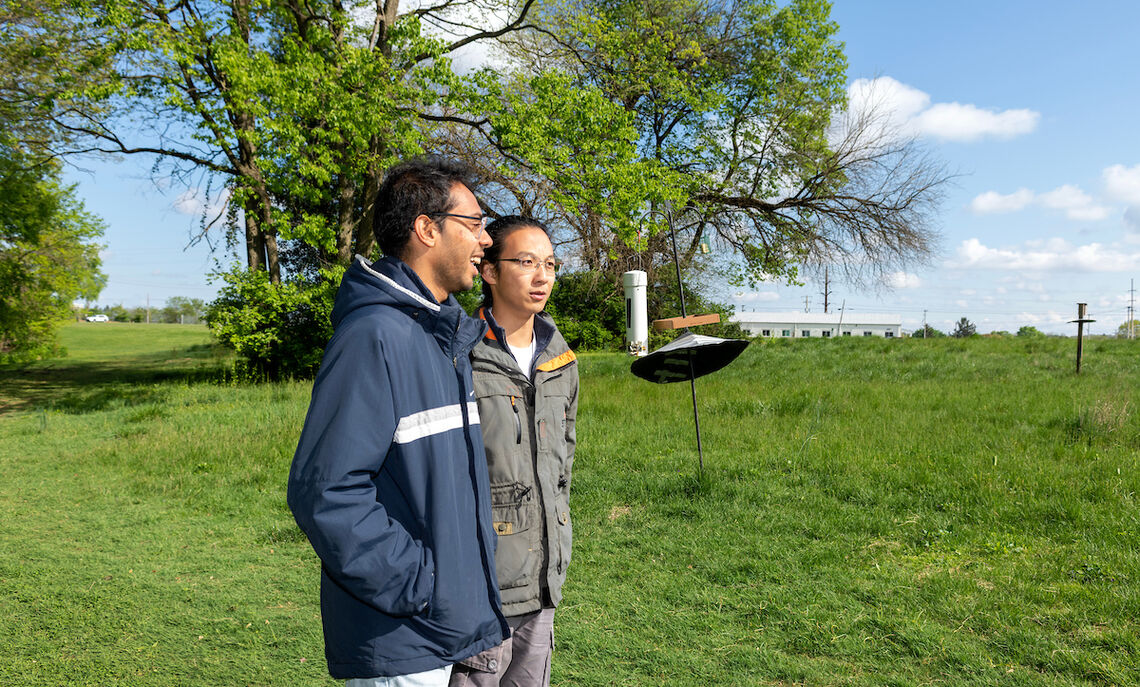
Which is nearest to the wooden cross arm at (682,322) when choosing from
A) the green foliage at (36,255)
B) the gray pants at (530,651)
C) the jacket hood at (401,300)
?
the gray pants at (530,651)

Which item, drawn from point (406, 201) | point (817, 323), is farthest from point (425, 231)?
point (817, 323)

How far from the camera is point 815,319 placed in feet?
256

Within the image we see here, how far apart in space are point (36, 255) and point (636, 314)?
21.1 meters

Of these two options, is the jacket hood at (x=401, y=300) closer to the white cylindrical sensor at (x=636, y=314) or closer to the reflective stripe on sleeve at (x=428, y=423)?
the reflective stripe on sleeve at (x=428, y=423)

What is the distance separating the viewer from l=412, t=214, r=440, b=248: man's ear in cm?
Result: 196

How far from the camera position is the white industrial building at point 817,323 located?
249 feet

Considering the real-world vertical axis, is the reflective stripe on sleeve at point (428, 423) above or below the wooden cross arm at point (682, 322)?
below

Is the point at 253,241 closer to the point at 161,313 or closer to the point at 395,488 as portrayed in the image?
the point at 395,488

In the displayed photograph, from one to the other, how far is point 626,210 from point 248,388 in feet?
33.0

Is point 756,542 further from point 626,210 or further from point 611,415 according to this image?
point 626,210

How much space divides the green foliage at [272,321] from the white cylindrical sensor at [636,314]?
13539mm

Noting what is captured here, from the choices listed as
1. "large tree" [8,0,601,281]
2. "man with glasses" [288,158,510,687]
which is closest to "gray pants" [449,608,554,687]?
"man with glasses" [288,158,510,687]

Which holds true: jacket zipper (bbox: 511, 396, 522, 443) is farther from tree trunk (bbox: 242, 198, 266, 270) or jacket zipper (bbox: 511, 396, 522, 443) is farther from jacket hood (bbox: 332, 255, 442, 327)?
tree trunk (bbox: 242, 198, 266, 270)

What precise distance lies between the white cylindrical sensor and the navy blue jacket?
3843 mm
